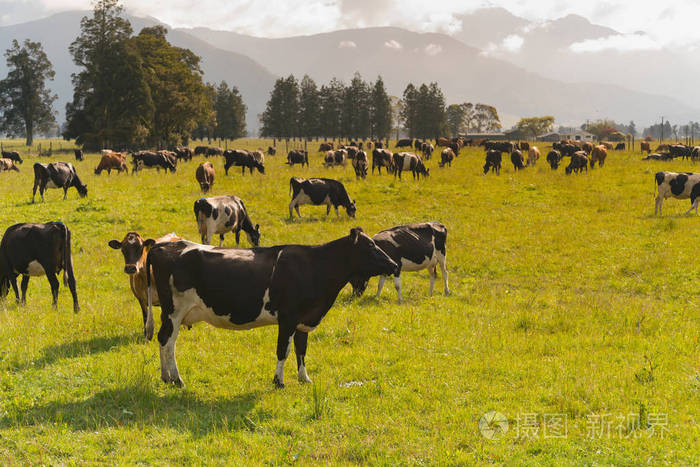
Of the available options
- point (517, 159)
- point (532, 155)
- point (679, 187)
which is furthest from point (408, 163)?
point (532, 155)

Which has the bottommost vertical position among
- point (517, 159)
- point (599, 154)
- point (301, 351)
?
point (301, 351)

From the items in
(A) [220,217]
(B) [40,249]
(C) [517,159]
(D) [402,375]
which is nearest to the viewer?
(D) [402,375]

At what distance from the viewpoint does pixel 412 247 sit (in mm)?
13602

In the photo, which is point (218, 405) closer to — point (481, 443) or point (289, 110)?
point (481, 443)

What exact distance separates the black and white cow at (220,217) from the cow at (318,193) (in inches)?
207

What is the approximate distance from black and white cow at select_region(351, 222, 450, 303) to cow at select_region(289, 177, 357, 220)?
371 inches

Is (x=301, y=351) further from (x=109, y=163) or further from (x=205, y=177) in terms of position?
(x=109, y=163)

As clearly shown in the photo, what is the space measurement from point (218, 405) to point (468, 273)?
36.5ft

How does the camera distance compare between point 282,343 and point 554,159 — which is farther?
→ point 554,159

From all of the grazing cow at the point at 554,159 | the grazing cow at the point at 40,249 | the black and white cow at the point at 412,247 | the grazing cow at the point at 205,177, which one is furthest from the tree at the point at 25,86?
the black and white cow at the point at 412,247

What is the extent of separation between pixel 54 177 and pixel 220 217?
11.9 m

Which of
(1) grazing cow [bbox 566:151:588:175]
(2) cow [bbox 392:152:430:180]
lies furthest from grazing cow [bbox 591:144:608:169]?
(2) cow [bbox 392:152:430:180]

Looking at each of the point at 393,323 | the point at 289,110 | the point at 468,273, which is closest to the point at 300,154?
the point at 468,273

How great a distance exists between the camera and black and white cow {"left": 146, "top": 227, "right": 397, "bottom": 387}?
764 centimetres
